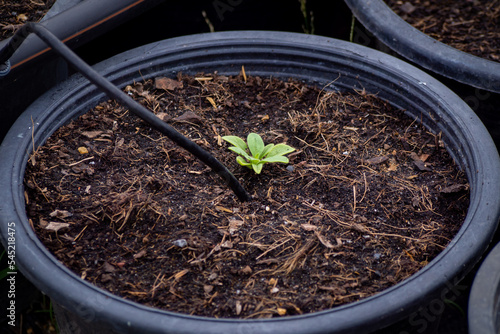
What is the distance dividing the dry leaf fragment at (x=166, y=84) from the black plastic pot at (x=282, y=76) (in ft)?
0.08

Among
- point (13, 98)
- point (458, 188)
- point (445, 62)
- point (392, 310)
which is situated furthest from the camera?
point (445, 62)

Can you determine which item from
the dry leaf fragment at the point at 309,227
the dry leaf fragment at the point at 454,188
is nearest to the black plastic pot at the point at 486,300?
the dry leaf fragment at the point at 454,188

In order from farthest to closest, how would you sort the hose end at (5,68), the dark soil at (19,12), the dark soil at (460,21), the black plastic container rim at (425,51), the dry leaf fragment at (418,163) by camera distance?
the dark soil at (460,21) → the dark soil at (19,12) → the black plastic container rim at (425,51) → the dry leaf fragment at (418,163) → the hose end at (5,68)

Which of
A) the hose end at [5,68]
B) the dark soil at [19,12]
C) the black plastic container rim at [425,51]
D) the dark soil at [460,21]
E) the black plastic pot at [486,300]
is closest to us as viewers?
the black plastic pot at [486,300]

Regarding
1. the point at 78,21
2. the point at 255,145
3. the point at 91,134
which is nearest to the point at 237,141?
the point at 255,145

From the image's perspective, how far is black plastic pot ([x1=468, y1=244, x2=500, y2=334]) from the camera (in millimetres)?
892

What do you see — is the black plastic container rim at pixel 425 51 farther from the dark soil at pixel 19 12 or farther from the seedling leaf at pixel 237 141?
the dark soil at pixel 19 12

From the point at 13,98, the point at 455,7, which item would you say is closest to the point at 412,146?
the point at 455,7

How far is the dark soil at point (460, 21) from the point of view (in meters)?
1.86

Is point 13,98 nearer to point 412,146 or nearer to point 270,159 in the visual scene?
point 270,159

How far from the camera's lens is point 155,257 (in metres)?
1.16

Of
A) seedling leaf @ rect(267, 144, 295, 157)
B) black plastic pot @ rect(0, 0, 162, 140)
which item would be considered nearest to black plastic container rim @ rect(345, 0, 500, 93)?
seedling leaf @ rect(267, 144, 295, 157)

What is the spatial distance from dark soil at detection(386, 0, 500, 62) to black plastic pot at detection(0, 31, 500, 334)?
1.79 feet

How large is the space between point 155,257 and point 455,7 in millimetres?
1670
